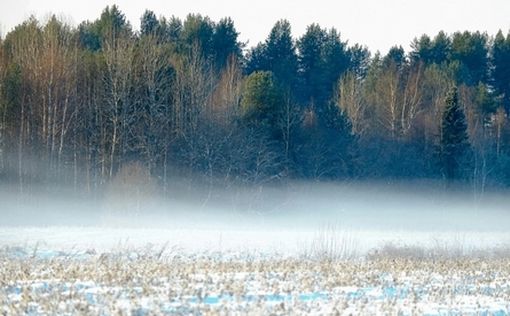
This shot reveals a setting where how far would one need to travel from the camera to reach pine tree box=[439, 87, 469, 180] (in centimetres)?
5731

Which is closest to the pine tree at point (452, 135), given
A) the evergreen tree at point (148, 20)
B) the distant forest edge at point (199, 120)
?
the distant forest edge at point (199, 120)

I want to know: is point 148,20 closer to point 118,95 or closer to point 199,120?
point 199,120

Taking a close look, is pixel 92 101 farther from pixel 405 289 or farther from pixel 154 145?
pixel 405 289

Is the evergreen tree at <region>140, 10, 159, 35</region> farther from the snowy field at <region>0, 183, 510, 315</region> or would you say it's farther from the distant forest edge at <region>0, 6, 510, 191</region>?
the snowy field at <region>0, 183, 510, 315</region>

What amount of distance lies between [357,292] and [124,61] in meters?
34.5

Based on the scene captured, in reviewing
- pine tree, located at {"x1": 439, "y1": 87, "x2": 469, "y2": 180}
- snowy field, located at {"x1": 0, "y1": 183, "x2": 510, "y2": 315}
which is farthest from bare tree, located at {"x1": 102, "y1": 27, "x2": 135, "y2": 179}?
pine tree, located at {"x1": 439, "y1": 87, "x2": 469, "y2": 180}

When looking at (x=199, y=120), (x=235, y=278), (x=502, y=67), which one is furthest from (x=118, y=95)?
(x=502, y=67)

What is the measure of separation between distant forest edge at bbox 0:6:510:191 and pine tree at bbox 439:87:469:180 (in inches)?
4.0

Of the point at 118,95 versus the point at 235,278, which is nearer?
the point at 235,278

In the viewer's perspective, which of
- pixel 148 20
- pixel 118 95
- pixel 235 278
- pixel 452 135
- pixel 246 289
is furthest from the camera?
pixel 148 20

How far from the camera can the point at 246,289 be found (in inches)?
443

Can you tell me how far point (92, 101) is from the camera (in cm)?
4566

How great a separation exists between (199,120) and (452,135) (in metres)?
21.6

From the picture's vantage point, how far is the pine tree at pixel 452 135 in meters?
57.3
